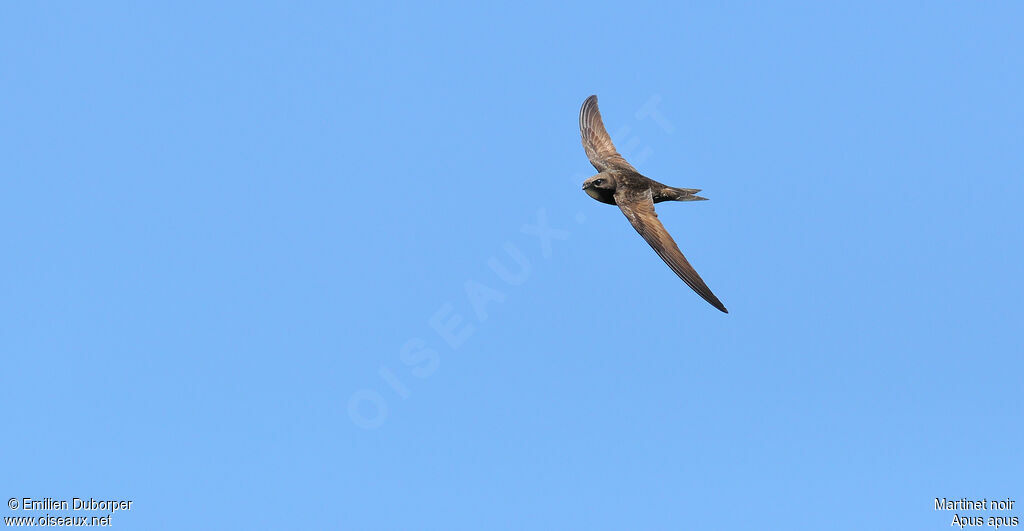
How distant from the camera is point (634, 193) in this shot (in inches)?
711

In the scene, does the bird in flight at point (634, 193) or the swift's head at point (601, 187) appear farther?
the swift's head at point (601, 187)

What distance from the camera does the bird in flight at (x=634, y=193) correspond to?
51.6 ft

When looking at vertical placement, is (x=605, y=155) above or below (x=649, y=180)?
Answer: above

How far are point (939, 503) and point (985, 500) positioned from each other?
0.83 metres

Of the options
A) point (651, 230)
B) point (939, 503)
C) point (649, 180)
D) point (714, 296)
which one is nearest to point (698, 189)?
point (649, 180)

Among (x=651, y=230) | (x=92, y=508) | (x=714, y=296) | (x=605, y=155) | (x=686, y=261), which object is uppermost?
(x=605, y=155)

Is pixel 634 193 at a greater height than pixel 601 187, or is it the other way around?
pixel 601 187

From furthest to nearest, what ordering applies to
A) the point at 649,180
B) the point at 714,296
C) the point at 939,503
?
the point at 649,180 < the point at 939,503 < the point at 714,296

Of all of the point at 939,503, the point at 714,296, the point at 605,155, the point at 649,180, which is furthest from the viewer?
the point at 605,155

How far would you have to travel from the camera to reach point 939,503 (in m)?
16.9

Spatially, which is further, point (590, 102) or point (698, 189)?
point (590, 102)

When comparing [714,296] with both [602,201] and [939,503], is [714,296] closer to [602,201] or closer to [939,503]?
[602,201]

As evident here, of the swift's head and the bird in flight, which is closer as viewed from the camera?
the bird in flight

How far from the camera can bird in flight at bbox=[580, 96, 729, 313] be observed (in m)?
15.7
